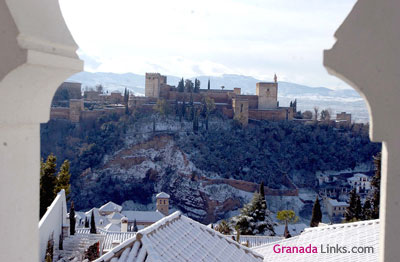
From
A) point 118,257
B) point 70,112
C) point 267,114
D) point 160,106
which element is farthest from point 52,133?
point 118,257

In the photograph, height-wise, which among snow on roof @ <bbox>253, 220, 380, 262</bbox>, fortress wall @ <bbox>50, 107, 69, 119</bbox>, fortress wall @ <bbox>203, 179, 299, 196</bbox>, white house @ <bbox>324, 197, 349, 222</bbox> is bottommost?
white house @ <bbox>324, 197, 349, 222</bbox>

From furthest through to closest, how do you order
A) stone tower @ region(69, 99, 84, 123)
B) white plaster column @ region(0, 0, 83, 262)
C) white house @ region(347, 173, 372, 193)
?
1. stone tower @ region(69, 99, 84, 123)
2. white house @ region(347, 173, 372, 193)
3. white plaster column @ region(0, 0, 83, 262)

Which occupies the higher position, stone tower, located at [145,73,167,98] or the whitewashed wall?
stone tower, located at [145,73,167,98]

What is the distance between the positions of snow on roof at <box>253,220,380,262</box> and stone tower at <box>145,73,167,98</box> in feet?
125

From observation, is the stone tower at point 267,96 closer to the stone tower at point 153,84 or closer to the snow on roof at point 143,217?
the stone tower at point 153,84

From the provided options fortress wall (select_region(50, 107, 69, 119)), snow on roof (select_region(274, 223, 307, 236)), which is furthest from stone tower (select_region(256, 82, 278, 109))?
snow on roof (select_region(274, 223, 307, 236))

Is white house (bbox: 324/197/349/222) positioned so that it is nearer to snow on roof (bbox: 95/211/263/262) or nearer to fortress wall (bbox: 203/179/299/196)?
fortress wall (bbox: 203/179/299/196)

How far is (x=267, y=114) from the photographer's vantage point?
43.8m

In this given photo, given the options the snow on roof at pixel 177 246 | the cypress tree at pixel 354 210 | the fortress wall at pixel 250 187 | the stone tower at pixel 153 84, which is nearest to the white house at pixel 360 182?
the fortress wall at pixel 250 187

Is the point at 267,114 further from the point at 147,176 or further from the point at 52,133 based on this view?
the point at 52,133

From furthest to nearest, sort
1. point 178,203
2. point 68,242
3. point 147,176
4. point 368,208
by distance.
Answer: point 147,176 → point 178,203 → point 368,208 → point 68,242

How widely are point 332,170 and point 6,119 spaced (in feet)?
137

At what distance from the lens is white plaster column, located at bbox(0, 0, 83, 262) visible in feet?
4.00

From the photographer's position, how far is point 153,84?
44.1m
